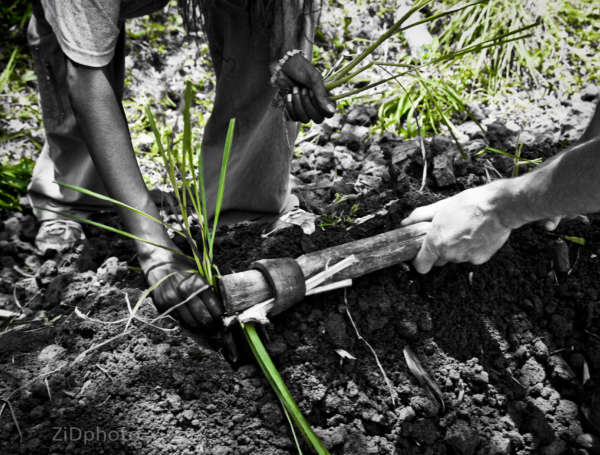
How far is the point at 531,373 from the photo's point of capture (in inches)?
68.3

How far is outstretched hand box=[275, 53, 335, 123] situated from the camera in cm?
164

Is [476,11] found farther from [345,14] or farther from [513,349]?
[513,349]

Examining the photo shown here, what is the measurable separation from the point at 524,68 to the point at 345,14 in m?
1.39

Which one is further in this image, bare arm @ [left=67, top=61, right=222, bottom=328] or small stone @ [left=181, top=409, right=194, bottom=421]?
bare arm @ [left=67, top=61, right=222, bottom=328]

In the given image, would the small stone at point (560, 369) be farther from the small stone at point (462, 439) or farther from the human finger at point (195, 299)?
the human finger at point (195, 299)

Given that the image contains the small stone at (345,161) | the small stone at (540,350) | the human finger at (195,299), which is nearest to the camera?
the human finger at (195,299)

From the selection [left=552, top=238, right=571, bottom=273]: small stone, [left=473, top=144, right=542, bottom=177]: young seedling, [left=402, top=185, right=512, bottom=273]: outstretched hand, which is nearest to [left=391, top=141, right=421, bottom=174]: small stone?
[left=473, top=144, right=542, bottom=177]: young seedling

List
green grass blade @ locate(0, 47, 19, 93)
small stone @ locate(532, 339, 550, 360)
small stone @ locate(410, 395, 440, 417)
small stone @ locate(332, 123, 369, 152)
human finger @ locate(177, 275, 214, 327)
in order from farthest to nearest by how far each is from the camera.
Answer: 1. green grass blade @ locate(0, 47, 19, 93)
2. small stone @ locate(332, 123, 369, 152)
3. small stone @ locate(532, 339, 550, 360)
4. small stone @ locate(410, 395, 440, 417)
5. human finger @ locate(177, 275, 214, 327)

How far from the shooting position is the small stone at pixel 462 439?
1.50m

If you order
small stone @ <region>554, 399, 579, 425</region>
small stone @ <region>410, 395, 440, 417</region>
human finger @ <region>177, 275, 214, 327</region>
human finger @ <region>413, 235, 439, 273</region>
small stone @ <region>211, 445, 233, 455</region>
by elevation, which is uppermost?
human finger @ <region>177, 275, 214, 327</region>

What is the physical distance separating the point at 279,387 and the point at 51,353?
28.6 inches

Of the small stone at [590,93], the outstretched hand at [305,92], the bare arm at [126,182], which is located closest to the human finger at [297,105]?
the outstretched hand at [305,92]

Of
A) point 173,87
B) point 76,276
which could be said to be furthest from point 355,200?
point 173,87

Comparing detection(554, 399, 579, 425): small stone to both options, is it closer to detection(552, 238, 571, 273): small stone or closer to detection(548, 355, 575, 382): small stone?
detection(548, 355, 575, 382): small stone
